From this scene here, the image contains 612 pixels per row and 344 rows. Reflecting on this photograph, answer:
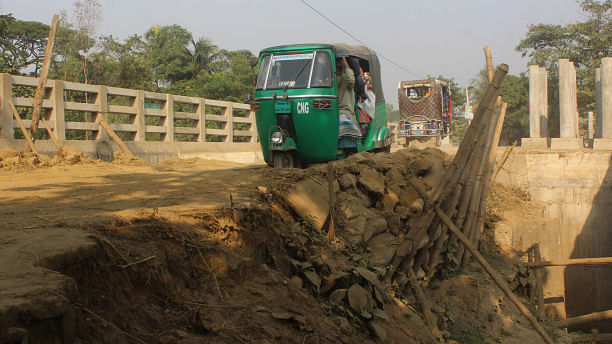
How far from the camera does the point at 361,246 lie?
6.62 metres

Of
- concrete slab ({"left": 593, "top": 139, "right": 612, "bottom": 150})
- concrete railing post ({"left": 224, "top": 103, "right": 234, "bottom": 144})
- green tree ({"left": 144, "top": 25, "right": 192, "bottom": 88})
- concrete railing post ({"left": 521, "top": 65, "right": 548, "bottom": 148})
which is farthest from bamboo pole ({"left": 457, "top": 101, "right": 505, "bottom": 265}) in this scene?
green tree ({"left": 144, "top": 25, "right": 192, "bottom": 88})

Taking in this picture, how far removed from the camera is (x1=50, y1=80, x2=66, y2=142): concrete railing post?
1068cm

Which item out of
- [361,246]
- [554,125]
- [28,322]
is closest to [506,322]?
[361,246]

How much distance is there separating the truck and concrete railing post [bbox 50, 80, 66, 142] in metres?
17.3

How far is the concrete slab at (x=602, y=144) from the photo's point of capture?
1444cm

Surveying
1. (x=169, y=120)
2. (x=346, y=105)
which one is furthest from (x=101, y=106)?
(x=346, y=105)

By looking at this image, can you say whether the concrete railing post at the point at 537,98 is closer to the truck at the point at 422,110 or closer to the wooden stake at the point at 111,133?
the truck at the point at 422,110

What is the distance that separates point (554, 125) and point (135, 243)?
109ft

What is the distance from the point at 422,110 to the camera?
2502cm

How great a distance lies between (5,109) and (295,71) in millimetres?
5522

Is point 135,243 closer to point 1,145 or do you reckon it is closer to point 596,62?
point 1,145

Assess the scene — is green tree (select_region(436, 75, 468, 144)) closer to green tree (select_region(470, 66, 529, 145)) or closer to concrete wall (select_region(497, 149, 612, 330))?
green tree (select_region(470, 66, 529, 145))

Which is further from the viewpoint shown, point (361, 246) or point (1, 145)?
point (1, 145)

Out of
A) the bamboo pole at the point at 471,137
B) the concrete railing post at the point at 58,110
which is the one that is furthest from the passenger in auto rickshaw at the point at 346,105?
the concrete railing post at the point at 58,110
